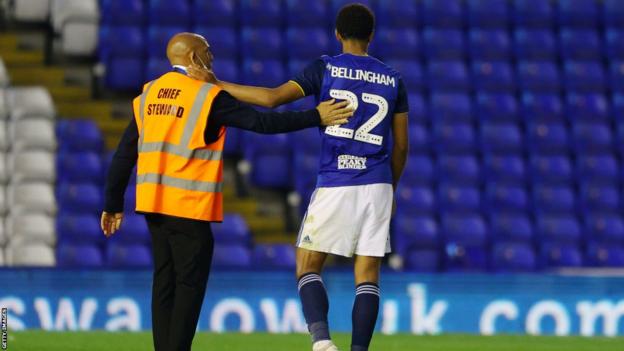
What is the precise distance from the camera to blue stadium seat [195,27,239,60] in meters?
15.5

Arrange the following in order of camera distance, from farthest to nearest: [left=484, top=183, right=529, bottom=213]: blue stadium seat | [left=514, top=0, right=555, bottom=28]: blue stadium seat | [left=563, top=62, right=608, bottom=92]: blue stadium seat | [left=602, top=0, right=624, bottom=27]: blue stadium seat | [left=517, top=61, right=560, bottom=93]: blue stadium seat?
[left=602, top=0, right=624, bottom=27]: blue stadium seat → [left=514, top=0, right=555, bottom=28]: blue stadium seat → [left=563, top=62, right=608, bottom=92]: blue stadium seat → [left=517, top=61, right=560, bottom=93]: blue stadium seat → [left=484, top=183, right=529, bottom=213]: blue stadium seat

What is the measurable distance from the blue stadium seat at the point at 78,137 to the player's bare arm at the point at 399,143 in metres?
8.11

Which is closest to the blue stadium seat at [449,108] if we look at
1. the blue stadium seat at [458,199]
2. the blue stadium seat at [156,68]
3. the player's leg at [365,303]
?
the blue stadium seat at [458,199]

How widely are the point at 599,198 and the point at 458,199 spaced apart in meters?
1.67

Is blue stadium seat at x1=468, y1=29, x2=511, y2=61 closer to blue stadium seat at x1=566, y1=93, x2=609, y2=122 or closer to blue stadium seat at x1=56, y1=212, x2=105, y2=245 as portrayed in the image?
blue stadium seat at x1=566, y1=93, x2=609, y2=122

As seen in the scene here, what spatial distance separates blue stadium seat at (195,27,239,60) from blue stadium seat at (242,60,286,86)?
→ 279mm

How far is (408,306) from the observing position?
11.5 metres

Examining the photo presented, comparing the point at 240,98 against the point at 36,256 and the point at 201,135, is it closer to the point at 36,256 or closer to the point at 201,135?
the point at 201,135

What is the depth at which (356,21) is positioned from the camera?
644 cm

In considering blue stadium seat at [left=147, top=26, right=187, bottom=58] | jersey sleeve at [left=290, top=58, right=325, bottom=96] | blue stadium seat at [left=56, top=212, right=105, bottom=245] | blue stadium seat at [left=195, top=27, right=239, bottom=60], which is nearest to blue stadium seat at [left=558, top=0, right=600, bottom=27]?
blue stadium seat at [left=195, top=27, right=239, bottom=60]

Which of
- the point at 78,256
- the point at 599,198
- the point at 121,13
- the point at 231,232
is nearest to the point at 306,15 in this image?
the point at 121,13

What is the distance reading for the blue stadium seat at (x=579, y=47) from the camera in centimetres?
1648

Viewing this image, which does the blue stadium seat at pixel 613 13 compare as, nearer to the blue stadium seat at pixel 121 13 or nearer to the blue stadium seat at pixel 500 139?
the blue stadium seat at pixel 500 139

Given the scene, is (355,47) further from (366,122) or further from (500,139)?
(500,139)
